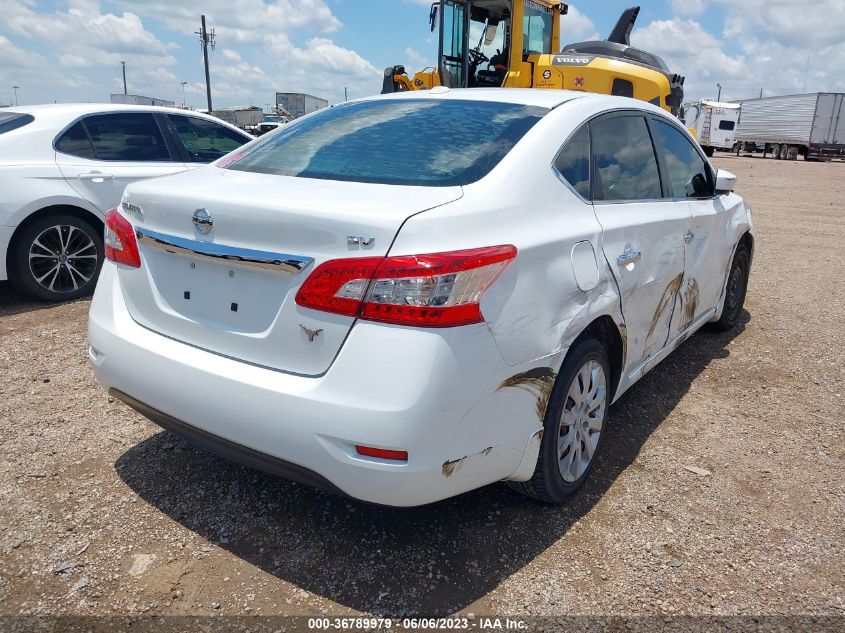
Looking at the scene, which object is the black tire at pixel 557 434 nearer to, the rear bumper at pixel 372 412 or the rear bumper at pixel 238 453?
the rear bumper at pixel 372 412

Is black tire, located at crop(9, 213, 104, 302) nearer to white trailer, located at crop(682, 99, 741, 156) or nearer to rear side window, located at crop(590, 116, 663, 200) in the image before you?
rear side window, located at crop(590, 116, 663, 200)

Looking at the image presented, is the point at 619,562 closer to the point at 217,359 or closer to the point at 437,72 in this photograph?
the point at 217,359

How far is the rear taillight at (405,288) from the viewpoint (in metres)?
1.95

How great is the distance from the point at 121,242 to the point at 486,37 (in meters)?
10.0

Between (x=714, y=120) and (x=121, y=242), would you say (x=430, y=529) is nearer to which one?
(x=121, y=242)

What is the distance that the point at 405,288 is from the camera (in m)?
1.94

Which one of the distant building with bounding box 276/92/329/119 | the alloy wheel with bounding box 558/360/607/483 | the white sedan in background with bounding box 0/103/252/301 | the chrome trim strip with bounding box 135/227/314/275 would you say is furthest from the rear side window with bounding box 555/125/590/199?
the distant building with bounding box 276/92/329/119

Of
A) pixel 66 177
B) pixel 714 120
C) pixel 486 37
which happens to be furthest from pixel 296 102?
pixel 66 177

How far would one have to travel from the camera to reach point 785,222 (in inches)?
475

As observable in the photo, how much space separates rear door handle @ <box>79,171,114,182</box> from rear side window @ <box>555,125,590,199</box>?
436cm

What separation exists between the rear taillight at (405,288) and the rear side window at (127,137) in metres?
4.58

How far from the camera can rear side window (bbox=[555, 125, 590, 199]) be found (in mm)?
2652

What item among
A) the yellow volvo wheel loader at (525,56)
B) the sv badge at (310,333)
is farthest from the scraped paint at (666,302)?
the yellow volvo wheel loader at (525,56)

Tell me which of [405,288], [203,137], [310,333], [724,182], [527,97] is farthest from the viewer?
[203,137]
